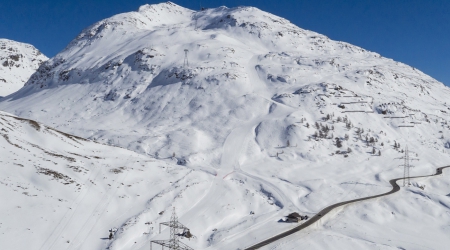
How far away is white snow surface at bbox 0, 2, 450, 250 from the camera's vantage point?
124 feet

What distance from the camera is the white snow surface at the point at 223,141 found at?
A: 124 ft

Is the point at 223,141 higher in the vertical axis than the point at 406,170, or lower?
higher

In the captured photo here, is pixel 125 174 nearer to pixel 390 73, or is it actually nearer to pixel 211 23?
pixel 390 73

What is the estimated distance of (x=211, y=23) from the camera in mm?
161375

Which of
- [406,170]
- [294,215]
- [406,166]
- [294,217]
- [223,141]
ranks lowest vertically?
[294,217]

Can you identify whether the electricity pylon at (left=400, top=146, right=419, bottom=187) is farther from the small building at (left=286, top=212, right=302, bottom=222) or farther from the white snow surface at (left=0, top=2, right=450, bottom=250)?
the small building at (left=286, top=212, right=302, bottom=222)

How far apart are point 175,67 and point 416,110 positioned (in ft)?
213

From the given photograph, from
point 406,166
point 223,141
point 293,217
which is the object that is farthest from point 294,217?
point 406,166

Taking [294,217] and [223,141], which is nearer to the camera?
[294,217]

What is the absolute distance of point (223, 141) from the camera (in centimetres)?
7125

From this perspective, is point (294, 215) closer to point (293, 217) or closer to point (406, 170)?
point (293, 217)

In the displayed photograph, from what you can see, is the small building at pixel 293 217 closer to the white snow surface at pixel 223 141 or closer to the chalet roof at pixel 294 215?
the chalet roof at pixel 294 215

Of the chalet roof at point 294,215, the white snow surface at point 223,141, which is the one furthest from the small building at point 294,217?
the white snow surface at point 223,141

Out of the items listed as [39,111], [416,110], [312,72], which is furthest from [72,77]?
[416,110]
